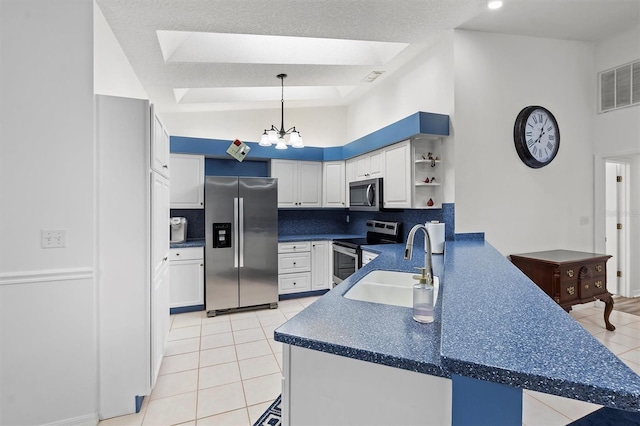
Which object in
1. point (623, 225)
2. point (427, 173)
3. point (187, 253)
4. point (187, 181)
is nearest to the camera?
point (427, 173)

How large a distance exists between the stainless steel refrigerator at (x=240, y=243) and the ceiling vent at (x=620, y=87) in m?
4.15

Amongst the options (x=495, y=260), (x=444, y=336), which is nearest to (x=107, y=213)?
(x=444, y=336)

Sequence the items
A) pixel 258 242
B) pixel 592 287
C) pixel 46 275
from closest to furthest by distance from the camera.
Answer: pixel 46 275
pixel 592 287
pixel 258 242

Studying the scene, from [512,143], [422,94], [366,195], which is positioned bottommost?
[366,195]

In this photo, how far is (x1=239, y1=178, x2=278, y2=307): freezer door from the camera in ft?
13.5

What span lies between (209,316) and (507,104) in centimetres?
429

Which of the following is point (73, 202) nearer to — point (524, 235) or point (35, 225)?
point (35, 225)

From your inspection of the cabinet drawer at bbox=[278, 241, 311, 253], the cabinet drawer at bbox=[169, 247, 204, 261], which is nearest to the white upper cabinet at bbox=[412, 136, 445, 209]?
the cabinet drawer at bbox=[278, 241, 311, 253]

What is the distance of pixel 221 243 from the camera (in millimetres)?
4020

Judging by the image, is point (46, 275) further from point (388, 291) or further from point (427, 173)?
point (427, 173)

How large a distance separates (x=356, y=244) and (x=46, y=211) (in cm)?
308

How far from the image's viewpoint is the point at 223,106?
480cm

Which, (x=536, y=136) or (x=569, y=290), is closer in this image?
(x=569, y=290)

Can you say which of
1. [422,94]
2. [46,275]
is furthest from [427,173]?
[46,275]
